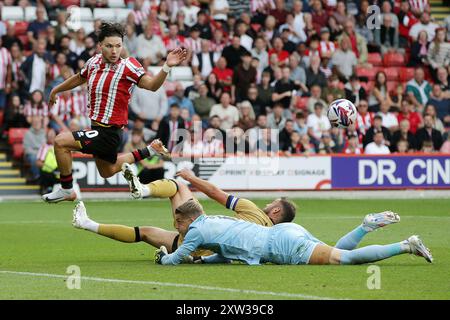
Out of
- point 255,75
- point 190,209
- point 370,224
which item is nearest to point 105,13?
point 255,75

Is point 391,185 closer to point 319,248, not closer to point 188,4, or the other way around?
point 188,4

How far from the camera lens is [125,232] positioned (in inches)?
509

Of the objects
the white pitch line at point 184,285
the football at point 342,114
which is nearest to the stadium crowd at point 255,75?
the football at point 342,114

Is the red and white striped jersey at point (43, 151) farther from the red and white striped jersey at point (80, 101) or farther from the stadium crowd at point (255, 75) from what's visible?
the red and white striped jersey at point (80, 101)

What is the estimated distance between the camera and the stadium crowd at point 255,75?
25.9m

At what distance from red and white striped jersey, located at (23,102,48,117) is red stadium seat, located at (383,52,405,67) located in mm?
10699

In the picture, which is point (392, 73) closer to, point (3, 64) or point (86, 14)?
point (86, 14)

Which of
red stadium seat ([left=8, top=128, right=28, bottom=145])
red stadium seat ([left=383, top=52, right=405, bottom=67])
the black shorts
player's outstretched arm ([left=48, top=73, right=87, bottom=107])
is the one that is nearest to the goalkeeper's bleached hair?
the black shorts

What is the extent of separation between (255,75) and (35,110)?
231 inches

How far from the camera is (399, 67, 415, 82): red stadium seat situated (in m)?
30.9

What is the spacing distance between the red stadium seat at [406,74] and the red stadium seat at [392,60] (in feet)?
1.64

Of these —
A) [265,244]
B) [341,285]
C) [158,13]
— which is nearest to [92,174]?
[158,13]

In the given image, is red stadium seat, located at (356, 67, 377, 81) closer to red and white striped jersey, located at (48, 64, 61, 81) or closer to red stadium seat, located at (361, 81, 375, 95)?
red stadium seat, located at (361, 81, 375, 95)

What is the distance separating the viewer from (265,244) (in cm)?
1183
